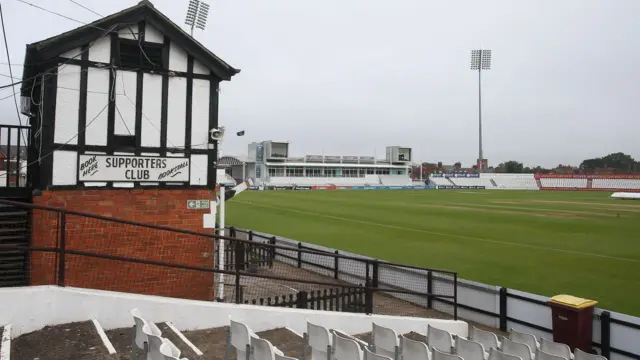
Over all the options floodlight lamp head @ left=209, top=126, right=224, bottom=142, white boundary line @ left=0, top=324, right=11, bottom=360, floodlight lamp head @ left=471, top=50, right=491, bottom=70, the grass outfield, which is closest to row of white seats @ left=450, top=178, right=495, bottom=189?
floodlight lamp head @ left=471, top=50, right=491, bottom=70

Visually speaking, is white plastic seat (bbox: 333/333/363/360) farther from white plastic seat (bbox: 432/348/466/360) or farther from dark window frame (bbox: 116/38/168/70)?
dark window frame (bbox: 116/38/168/70)

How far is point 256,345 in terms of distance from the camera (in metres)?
4.01

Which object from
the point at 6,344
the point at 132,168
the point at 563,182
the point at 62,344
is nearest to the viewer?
the point at 6,344

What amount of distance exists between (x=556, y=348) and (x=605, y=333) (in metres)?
2.75

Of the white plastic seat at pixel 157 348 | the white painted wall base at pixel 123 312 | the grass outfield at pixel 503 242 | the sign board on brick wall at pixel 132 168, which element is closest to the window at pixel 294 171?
the grass outfield at pixel 503 242

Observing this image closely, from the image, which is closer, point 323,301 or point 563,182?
point 323,301

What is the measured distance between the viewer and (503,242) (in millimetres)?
18484

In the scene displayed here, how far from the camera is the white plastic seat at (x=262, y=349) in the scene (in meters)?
3.85

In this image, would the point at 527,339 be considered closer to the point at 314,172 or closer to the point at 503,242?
the point at 503,242

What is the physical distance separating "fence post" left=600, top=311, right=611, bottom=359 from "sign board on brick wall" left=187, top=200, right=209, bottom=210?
7.38 meters

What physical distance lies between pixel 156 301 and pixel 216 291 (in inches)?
141

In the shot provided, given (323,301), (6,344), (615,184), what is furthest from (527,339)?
(615,184)

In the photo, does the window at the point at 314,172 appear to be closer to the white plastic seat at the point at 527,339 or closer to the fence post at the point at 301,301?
the fence post at the point at 301,301

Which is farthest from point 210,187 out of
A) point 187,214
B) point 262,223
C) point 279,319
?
point 262,223
